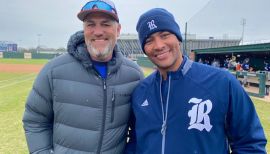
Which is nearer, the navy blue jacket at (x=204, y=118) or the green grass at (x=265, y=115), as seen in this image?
the navy blue jacket at (x=204, y=118)

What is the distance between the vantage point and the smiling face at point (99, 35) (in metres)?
2.62

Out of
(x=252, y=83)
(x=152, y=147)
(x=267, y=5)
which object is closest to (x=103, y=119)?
(x=152, y=147)

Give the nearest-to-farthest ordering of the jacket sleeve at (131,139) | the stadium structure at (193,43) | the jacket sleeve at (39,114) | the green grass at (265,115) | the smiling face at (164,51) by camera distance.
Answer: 1. the smiling face at (164,51)
2. the jacket sleeve at (39,114)
3. the jacket sleeve at (131,139)
4. the green grass at (265,115)
5. the stadium structure at (193,43)

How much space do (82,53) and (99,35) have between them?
0.66 feet

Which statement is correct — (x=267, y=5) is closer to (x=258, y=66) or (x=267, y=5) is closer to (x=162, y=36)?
(x=258, y=66)

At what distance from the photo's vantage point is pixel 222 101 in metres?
2.23

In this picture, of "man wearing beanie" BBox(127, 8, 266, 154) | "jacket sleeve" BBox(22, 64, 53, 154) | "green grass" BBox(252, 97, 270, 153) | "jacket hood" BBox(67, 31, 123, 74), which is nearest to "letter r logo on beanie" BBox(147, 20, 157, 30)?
"man wearing beanie" BBox(127, 8, 266, 154)

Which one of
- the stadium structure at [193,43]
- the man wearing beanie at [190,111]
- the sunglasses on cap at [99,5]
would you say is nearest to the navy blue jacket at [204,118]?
the man wearing beanie at [190,111]

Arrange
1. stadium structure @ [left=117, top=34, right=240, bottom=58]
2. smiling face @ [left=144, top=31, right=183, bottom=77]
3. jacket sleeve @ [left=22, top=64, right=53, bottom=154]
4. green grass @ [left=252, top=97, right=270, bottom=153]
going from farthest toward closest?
stadium structure @ [left=117, top=34, right=240, bottom=58]
green grass @ [left=252, top=97, right=270, bottom=153]
jacket sleeve @ [left=22, top=64, right=53, bottom=154]
smiling face @ [left=144, top=31, right=183, bottom=77]

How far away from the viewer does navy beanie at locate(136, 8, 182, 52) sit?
249 centimetres

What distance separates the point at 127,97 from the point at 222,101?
2.69ft

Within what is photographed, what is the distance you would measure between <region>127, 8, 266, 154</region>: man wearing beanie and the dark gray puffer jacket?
0.26 m

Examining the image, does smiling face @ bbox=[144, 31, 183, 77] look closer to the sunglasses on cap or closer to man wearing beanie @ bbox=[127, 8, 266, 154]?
man wearing beanie @ bbox=[127, 8, 266, 154]

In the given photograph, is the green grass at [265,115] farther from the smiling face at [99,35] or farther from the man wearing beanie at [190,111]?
the smiling face at [99,35]
